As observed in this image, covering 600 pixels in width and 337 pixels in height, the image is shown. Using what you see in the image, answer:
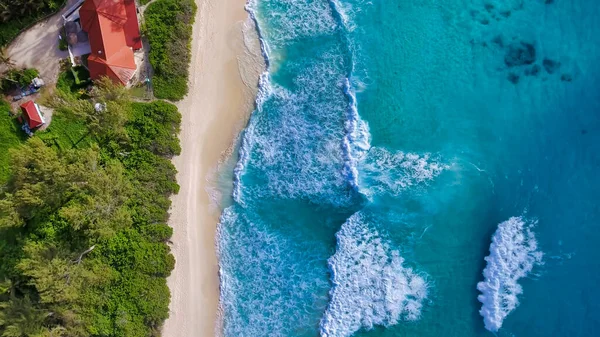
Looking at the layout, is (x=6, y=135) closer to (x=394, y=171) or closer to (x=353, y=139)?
(x=353, y=139)

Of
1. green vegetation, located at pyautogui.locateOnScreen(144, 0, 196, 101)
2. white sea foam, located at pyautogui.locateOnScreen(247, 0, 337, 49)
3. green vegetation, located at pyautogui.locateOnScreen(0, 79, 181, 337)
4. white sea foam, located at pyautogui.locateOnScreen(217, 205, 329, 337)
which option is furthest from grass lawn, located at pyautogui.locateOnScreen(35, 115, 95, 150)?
white sea foam, located at pyautogui.locateOnScreen(247, 0, 337, 49)

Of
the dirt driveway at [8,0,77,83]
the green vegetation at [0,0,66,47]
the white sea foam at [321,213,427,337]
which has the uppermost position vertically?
the green vegetation at [0,0,66,47]

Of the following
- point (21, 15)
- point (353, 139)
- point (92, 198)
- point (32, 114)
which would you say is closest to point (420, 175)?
point (353, 139)

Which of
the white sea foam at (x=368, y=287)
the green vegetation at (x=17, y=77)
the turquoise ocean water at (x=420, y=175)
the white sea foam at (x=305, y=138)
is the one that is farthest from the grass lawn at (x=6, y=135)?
the white sea foam at (x=368, y=287)

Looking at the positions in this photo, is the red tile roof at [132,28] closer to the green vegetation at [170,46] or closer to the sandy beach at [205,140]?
the green vegetation at [170,46]

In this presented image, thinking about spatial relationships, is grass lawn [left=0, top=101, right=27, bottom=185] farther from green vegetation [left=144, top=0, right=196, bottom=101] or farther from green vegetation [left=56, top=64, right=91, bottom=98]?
green vegetation [left=144, top=0, right=196, bottom=101]
